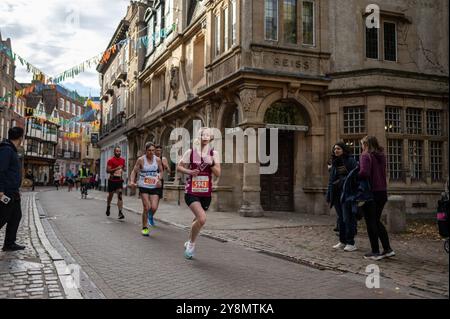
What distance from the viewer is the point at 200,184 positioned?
6.70m

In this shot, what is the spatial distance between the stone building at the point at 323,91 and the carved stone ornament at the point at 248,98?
0.11ft

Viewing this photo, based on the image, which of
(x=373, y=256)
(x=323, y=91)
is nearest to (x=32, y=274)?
(x=373, y=256)

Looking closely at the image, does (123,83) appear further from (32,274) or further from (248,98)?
(32,274)

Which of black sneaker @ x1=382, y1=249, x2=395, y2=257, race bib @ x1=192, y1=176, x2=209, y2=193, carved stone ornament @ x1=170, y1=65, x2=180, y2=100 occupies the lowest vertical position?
black sneaker @ x1=382, y1=249, x2=395, y2=257

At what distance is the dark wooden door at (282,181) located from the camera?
16250 mm

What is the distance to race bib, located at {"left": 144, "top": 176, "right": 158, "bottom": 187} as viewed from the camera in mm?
9695

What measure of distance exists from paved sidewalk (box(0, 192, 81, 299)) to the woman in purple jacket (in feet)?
15.3

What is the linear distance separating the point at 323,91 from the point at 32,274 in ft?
40.5

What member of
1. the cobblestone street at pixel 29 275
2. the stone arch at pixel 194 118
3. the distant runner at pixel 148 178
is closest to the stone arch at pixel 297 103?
the stone arch at pixel 194 118

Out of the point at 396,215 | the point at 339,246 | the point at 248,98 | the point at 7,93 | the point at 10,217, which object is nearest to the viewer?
the point at 10,217

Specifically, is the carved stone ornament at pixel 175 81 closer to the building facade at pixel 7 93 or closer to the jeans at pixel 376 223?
Result: the jeans at pixel 376 223

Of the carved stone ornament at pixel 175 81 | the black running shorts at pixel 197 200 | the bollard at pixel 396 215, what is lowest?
the bollard at pixel 396 215

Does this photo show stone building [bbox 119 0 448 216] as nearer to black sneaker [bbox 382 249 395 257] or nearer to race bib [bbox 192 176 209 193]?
black sneaker [bbox 382 249 395 257]

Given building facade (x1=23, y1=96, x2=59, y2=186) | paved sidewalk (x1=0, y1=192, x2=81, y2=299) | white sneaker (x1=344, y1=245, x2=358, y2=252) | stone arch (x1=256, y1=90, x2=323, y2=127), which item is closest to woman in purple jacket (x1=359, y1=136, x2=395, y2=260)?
white sneaker (x1=344, y1=245, x2=358, y2=252)
